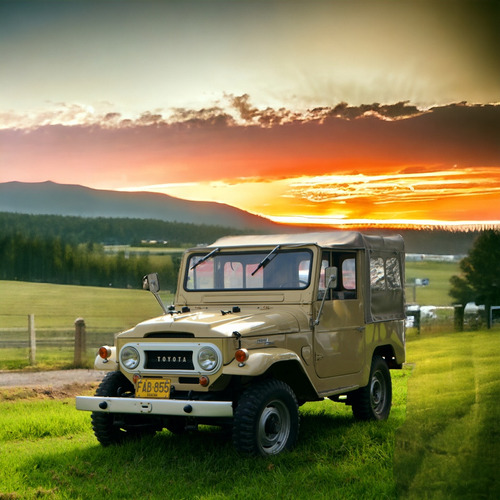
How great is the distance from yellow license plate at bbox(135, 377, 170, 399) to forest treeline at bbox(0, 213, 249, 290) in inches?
986

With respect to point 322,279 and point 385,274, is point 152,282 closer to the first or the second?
point 322,279

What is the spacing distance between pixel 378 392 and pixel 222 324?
2376 mm

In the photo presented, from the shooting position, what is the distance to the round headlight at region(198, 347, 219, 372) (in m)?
6.18

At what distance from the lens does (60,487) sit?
558 cm

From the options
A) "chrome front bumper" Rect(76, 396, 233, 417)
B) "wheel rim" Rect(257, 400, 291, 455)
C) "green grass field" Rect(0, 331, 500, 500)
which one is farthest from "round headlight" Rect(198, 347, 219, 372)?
"green grass field" Rect(0, 331, 500, 500)

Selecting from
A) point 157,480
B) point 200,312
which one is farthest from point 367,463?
point 200,312

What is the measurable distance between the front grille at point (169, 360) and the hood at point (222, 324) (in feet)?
0.49

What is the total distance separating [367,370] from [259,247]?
152 cm

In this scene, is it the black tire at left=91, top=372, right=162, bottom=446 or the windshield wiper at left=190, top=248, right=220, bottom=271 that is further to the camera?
the windshield wiper at left=190, top=248, right=220, bottom=271

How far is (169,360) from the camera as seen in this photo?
21.0 ft

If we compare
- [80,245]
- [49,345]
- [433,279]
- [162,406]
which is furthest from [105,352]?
[80,245]

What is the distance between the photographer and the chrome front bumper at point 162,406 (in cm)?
586

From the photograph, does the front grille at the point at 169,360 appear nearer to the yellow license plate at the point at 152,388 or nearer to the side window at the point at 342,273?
the yellow license plate at the point at 152,388

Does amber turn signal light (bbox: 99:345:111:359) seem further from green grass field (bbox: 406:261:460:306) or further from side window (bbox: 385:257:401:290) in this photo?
green grass field (bbox: 406:261:460:306)
